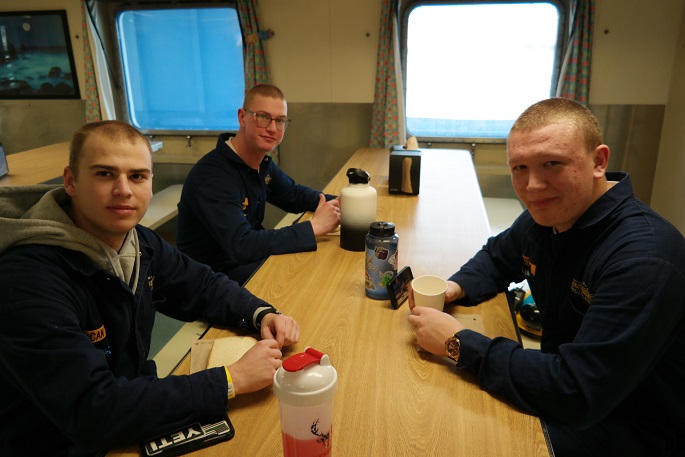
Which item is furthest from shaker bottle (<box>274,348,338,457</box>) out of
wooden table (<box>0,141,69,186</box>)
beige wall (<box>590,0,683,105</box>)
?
beige wall (<box>590,0,683,105</box>)

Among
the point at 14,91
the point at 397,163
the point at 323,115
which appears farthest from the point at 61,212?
the point at 14,91

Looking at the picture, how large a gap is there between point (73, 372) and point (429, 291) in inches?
36.2

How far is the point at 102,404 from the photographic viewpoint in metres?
0.93

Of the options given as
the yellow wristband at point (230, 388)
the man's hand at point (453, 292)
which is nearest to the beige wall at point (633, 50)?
the man's hand at point (453, 292)

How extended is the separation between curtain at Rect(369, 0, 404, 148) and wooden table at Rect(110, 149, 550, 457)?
91.4 inches

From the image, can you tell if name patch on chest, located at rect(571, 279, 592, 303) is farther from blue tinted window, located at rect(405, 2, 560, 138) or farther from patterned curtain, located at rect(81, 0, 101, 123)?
patterned curtain, located at rect(81, 0, 101, 123)

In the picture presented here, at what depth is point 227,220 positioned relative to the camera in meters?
2.00

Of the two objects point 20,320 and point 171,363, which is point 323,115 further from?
point 20,320

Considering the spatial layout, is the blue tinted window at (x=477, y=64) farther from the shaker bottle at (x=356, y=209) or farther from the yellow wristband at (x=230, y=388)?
the yellow wristband at (x=230, y=388)

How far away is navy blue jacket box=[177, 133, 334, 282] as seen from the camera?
1.93 m

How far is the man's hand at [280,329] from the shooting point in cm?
125

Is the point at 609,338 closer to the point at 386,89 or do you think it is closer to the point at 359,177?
the point at 359,177

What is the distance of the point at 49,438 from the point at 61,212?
1.72 ft

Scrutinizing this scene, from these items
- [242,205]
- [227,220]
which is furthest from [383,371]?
[242,205]
